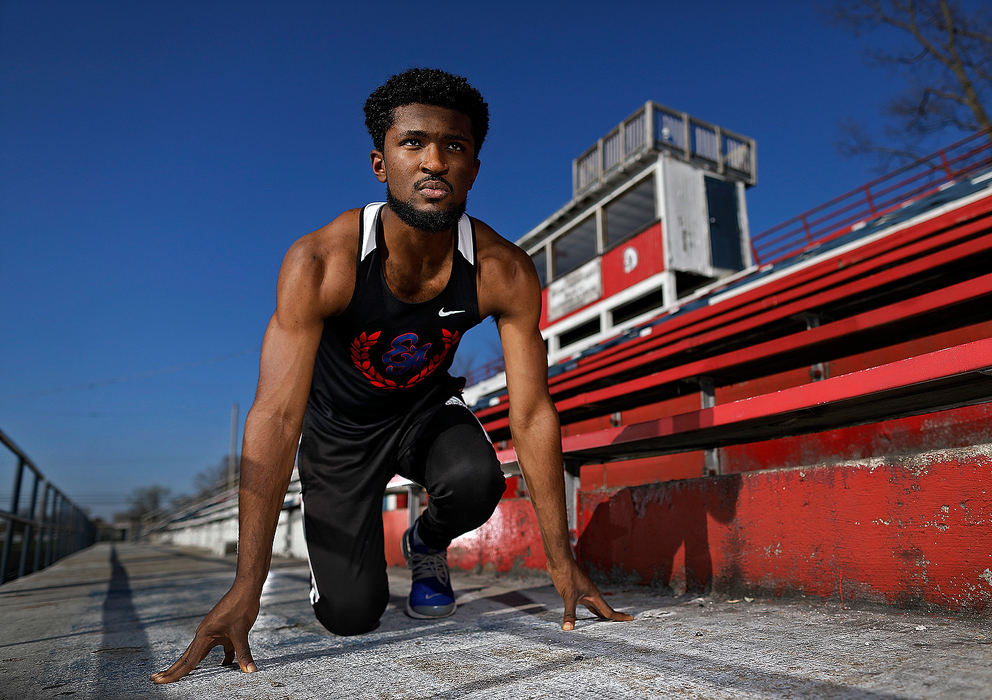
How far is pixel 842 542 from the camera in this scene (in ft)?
6.31

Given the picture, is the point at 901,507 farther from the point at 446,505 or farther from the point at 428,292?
the point at 428,292

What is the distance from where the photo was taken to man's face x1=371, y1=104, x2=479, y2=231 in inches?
71.4

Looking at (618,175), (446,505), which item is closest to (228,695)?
(446,505)

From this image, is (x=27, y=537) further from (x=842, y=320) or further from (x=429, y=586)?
(x=842, y=320)

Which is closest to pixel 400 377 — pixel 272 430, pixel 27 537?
pixel 272 430

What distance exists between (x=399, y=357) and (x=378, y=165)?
0.62 meters

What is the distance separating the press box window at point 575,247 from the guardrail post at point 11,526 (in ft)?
38.3

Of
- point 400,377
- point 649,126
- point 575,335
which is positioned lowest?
point 400,377

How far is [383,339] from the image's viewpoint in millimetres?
1929

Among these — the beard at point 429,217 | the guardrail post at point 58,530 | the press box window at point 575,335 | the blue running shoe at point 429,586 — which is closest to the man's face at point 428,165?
the beard at point 429,217

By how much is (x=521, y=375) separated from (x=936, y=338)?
247 centimetres

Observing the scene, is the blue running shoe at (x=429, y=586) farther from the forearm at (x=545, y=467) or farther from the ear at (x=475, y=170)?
the ear at (x=475, y=170)

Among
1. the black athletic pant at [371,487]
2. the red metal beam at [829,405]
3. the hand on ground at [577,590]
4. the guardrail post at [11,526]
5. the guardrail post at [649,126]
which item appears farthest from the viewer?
the guardrail post at [649,126]

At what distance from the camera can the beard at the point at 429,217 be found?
1821 mm
